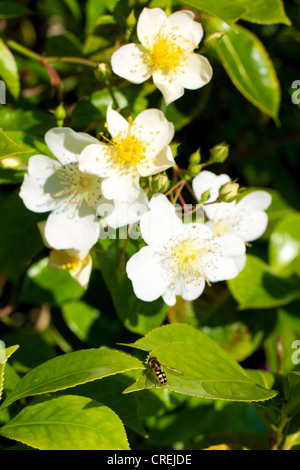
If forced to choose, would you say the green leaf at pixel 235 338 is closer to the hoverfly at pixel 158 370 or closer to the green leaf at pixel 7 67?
the hoverfly at pixel 158 370

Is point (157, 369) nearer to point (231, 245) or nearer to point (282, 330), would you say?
point (231, 245)

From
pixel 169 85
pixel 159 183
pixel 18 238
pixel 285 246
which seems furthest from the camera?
pixel 285 246

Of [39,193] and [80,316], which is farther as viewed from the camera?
[80,316]

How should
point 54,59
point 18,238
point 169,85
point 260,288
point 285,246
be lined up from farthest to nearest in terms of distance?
point 285,246
point 260,288
point 54,59
point 18,238
point 169,85

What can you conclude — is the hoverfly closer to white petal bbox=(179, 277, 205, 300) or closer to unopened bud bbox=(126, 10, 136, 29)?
white petal bbox=(179, 277, 205, 300)

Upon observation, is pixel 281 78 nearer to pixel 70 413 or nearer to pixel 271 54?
pixel 271 54

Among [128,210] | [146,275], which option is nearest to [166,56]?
[128,210]

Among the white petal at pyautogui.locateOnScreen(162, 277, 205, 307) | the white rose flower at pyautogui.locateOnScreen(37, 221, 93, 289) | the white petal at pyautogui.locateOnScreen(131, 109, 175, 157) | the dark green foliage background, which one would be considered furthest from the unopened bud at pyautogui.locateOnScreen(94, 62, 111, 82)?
the white petal at pyautogui.locateOnScreen(162, 277, 205, 307)
